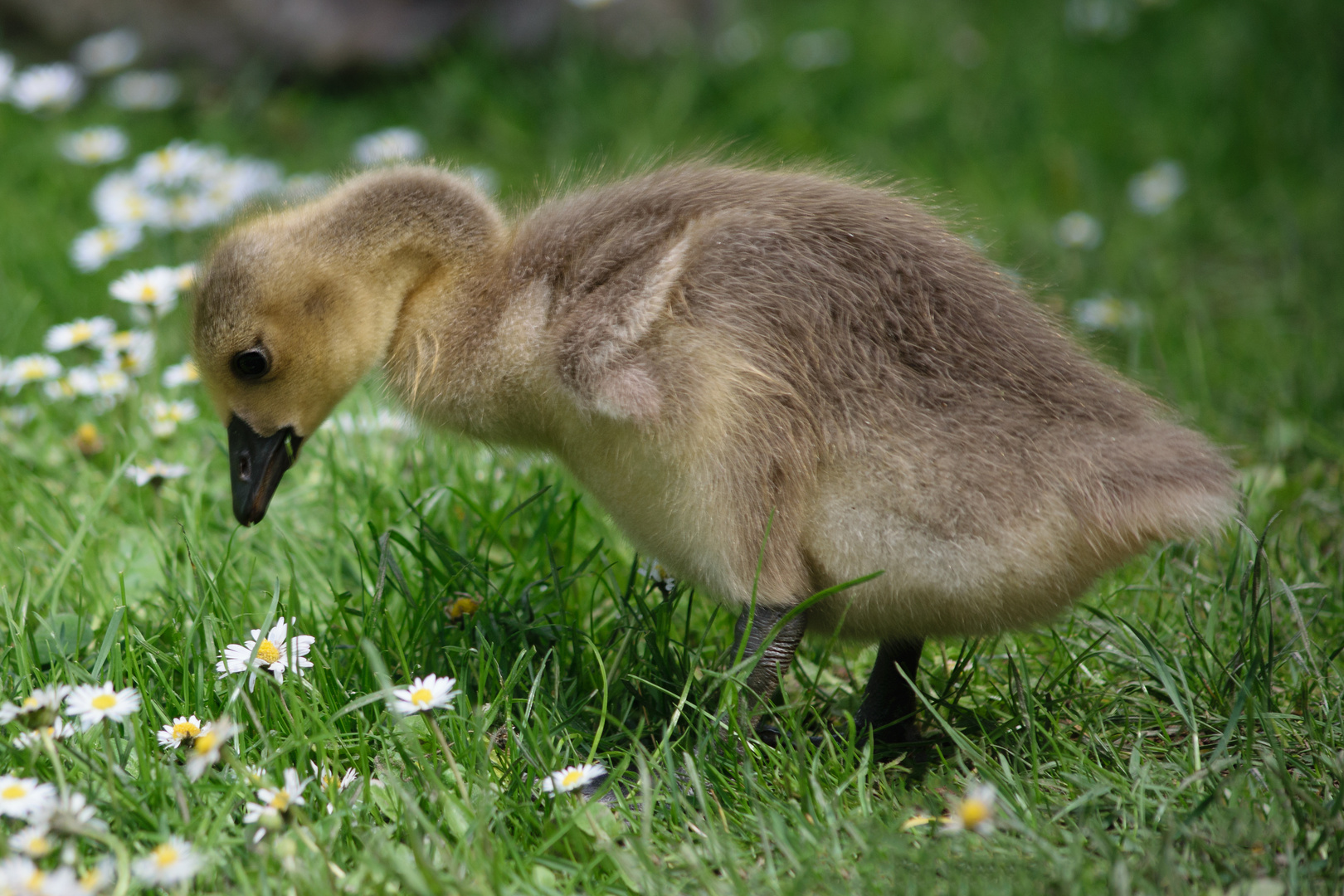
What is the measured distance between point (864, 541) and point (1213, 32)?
5.62m

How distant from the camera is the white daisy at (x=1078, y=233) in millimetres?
5039

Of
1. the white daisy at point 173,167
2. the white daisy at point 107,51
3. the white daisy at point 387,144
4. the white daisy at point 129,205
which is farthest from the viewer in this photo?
the white daisy at point 107,51

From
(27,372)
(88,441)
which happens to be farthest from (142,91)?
(88,441)

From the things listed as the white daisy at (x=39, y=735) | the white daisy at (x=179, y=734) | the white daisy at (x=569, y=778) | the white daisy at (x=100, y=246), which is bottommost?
the white daisy at (x=569, y=778)

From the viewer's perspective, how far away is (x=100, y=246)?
14.5 feet

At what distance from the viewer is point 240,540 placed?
3.15m

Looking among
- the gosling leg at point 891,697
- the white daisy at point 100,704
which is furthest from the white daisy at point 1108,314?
the white daisy at point 100,704

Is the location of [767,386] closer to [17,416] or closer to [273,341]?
[273,341]

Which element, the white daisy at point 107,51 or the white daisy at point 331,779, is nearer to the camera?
the white daisy at point 331,779

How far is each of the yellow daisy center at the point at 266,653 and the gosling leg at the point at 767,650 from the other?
0.89 m

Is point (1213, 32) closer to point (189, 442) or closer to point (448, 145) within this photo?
point (448, 145)

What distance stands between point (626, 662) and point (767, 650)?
38 centimetres

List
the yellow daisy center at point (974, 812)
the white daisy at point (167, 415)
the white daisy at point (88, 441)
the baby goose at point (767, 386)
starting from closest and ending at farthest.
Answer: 1. the yellow daisy center at point (974, 812)
2. the baby goose at point (767, 386)
3. the white daisy at point (88, 441)
4. the white daisy at point (167, 415)

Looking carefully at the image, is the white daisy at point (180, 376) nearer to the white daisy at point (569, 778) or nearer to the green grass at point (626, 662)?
the green grass at point (626, 662)
